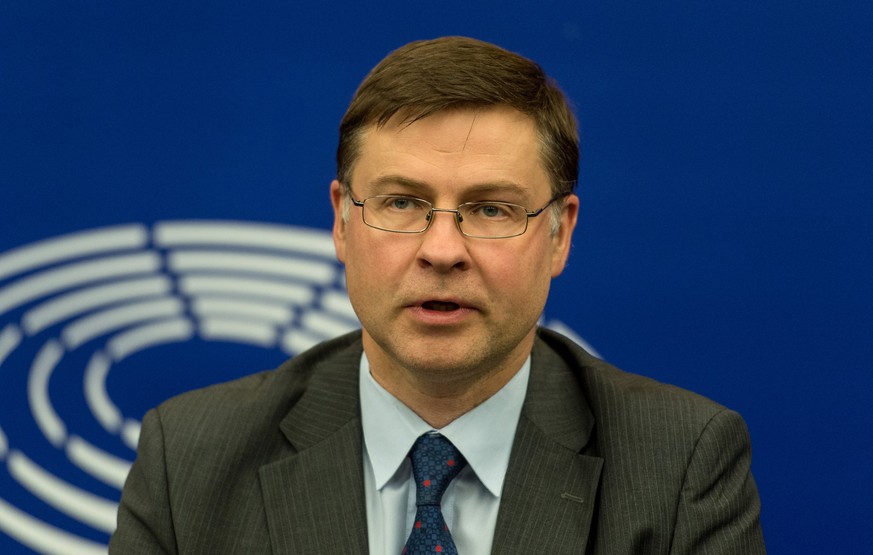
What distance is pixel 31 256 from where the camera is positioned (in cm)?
306

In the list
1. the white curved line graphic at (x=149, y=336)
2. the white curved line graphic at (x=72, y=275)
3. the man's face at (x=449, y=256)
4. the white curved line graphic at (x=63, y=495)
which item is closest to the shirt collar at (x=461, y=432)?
the man's face at (x=449, y=256)

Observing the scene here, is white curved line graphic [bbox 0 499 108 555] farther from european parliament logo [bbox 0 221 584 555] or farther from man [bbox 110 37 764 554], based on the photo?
man [bbox 110 37 764 554]

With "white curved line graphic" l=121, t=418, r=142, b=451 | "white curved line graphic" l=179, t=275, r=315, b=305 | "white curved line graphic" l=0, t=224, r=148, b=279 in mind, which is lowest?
"white curved line graphic" l=121, t=418, r=142, b=451

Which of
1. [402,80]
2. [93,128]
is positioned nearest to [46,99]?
[93,128]

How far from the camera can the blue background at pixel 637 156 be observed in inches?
116

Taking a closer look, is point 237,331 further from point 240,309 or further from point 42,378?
point 42,378

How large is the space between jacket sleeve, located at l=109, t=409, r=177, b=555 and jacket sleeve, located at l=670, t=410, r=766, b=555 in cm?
118

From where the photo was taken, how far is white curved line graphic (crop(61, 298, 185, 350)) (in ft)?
10.1

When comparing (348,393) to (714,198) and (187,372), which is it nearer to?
(187,372)

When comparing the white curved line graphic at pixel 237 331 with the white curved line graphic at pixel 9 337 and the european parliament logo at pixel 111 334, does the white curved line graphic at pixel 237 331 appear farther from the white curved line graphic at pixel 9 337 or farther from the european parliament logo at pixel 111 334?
the white curved line graphic at pixel 9 337

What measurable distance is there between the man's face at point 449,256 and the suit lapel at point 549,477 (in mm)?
239

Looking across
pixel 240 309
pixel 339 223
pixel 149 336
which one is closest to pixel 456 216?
pixel 339 223

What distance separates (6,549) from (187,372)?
2.51ft

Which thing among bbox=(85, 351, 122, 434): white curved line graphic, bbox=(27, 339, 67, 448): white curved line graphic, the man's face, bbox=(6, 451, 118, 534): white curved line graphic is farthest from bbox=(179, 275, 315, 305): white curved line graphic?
the man's face
